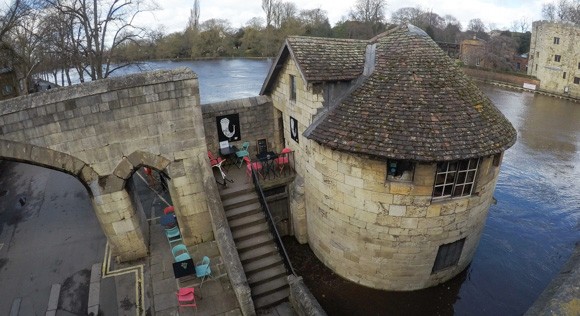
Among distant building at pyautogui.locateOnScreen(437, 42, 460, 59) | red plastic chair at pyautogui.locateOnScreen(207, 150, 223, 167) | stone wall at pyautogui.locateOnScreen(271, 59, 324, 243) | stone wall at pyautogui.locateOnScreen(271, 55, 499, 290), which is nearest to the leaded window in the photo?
stone wall at pyautogui.locateOnScreen(271, 55, 499, 290)

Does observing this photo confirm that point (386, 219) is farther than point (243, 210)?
No

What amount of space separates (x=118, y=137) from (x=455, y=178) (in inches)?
343

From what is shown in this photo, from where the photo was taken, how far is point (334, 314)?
9250 mm

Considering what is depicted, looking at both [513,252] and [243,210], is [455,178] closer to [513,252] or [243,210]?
[513,252]

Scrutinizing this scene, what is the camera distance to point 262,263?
9727 mm

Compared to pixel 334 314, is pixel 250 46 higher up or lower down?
higher up

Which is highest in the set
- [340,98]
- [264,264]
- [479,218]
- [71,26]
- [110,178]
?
[71,26]

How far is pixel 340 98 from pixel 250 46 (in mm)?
49022

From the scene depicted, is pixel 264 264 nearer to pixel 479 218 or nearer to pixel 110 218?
pixel 110 218

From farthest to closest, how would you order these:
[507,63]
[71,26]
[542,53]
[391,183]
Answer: [507,63], [542,53], [71,26], [391,183]

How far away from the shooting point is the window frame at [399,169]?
8.25 meters

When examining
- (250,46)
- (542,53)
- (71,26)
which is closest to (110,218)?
(71,26)

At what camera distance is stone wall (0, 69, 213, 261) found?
825 centimetres

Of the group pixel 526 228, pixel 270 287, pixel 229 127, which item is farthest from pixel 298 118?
pixel 526 228
